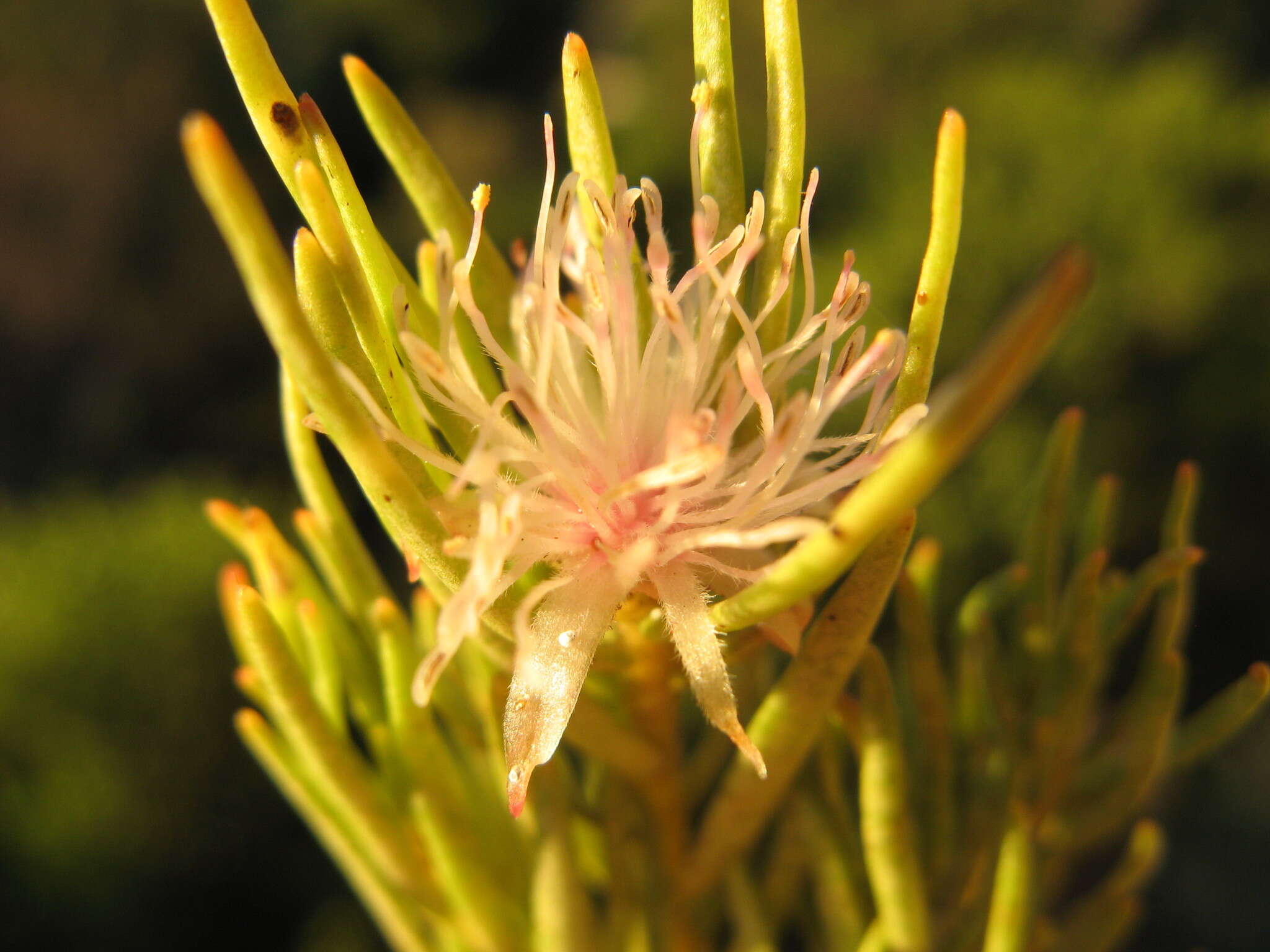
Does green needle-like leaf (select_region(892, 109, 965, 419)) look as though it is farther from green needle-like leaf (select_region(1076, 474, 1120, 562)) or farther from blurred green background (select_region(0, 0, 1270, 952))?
blurred green background (select_region(0, 0, 1270, 952))

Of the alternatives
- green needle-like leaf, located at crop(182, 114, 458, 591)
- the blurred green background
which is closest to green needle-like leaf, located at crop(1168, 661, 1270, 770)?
green needle-like leaf, located at crop(182, 114, 458, 591)

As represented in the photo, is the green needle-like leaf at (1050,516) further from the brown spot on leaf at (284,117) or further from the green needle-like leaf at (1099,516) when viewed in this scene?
the brown spot on leaf at (284,117)

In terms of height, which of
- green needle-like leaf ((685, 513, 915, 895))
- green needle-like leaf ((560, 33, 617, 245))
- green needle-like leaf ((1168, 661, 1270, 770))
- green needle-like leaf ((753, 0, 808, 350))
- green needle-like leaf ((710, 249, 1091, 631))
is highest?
green needle-like leaf ((560, 33, 617, 245))

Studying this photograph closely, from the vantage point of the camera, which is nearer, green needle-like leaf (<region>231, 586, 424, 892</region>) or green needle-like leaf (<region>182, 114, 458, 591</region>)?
green needle-like leaf (<region>182, 114, 458, 591</region>)

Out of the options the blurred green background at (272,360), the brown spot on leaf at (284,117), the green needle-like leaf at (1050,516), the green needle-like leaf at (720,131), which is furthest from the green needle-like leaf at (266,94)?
the blurred green background at (272,360)

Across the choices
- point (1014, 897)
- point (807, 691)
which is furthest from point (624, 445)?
point (1014, 897)
